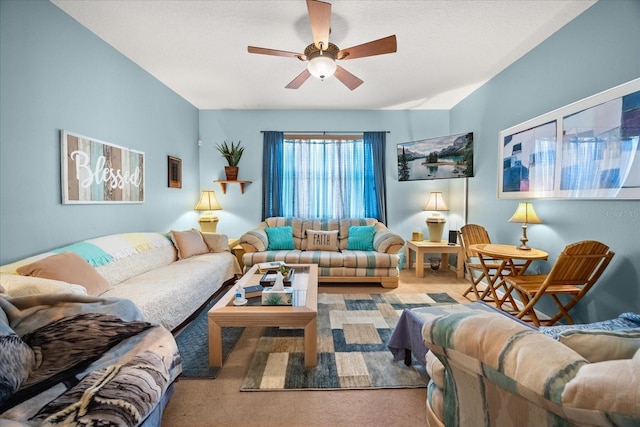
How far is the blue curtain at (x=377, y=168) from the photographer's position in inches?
189

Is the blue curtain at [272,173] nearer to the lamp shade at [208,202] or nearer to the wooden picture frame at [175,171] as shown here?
the lamp shade at [208,202]

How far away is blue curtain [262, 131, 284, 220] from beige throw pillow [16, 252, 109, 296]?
9.51 ft

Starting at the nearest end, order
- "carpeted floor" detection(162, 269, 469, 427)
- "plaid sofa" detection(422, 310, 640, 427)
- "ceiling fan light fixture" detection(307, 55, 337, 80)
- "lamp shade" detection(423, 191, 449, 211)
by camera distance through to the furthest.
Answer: "plaid sofa" detection(422, 310, 640, 427)
"carpeted floor" detection(162, 269, 469, 427)
"ceiling fan light fixture" detection(307, 55, 337, 80)
"lamp shade" detection(423, 191, 449, 211)

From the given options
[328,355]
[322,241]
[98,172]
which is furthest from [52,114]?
[322,241]

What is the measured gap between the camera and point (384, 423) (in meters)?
1.52

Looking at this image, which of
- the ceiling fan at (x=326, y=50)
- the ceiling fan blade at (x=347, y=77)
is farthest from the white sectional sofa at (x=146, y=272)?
the ceiling fan blade at (x=347, y=77)

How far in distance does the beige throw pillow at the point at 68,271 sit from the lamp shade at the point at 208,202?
2.38 metres

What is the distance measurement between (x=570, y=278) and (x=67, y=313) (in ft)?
10.6

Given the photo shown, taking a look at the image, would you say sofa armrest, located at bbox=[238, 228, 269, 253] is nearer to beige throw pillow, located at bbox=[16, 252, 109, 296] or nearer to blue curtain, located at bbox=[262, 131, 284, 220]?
blue curtain, located at bbox=[262, 131, 284, 220]

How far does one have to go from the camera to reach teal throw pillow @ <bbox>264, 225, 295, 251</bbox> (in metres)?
Result: 4.13

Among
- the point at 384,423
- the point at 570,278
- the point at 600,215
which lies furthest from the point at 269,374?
the point at 600,215

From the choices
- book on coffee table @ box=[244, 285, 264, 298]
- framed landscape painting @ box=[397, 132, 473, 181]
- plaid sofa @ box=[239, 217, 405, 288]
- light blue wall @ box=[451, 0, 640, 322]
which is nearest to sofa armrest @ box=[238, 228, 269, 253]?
plaid sofa @ box=[239, 217, 405, 288]

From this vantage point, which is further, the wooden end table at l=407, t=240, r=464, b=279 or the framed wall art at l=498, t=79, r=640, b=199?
the wooden end table at l=407, t=240, r=464, b=279

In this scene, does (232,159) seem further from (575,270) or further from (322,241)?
(575,270)
